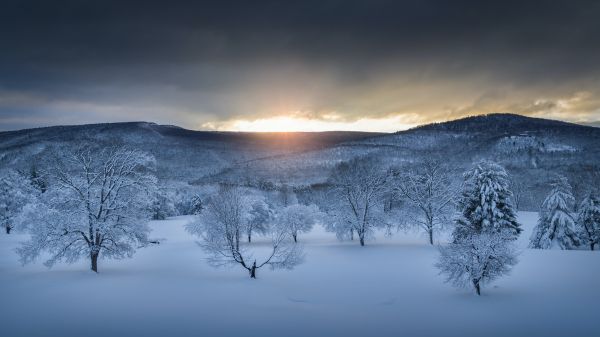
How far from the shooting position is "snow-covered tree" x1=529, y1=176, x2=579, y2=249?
125 ft

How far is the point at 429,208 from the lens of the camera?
42.0 metres

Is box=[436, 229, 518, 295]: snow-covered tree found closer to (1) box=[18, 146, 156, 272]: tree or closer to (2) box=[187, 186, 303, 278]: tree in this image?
(2) box=[187, 186, 303, 278]: tree

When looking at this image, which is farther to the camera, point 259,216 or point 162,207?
point 162,207

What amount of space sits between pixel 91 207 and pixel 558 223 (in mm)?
41083

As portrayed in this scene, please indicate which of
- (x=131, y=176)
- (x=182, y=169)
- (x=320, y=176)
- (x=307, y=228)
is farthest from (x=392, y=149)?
(x=131, y=176)

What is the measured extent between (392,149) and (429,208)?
148796 millimetres

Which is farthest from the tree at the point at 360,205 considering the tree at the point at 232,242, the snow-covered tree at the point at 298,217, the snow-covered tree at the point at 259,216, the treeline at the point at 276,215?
the tree at the point at 232,242

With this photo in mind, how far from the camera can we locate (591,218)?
3778 cm

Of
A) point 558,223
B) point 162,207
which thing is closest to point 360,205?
point 558,223

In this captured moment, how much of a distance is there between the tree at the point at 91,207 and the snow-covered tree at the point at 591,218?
128 ft

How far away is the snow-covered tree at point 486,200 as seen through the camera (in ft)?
125

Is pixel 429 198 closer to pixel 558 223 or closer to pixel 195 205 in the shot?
pixel 558 223

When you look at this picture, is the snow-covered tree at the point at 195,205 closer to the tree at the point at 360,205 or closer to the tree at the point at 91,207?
the tree at the point at 360,205

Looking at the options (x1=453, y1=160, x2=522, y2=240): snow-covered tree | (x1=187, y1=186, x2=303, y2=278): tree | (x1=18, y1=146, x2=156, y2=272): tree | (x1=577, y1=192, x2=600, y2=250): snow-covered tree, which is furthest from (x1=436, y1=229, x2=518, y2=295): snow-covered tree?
(x1=577, y1=192, x2=600, y2=250): snow-covered tree
